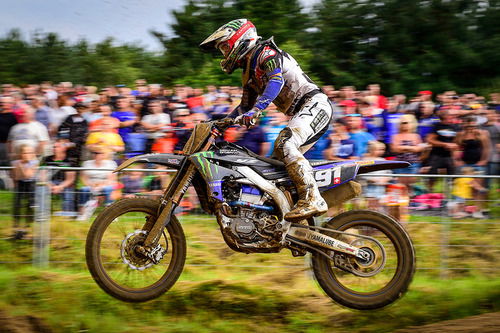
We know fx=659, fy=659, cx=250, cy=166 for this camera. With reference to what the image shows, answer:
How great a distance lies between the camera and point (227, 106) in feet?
39.3

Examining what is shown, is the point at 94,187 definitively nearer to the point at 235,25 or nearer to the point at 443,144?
the point at 235,25

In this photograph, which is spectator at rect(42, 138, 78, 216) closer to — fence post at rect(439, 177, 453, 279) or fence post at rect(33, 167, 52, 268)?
fence post at rect(33, 167, 52, 268)

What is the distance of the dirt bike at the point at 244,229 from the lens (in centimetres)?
582

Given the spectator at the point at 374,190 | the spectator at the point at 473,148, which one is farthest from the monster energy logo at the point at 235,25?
the spectator at the point at 473,148

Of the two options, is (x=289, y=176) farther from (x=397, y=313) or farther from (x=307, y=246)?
(x=397, y=313)

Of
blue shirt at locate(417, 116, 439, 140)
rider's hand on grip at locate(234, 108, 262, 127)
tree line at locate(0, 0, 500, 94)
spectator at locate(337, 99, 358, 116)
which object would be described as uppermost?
rider's hand on grip at locate(234, 108, 262, 127)

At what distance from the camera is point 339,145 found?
9.70m

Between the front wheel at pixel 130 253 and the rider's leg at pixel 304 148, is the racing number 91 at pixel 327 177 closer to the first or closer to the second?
the rider's leg at pixel 304 148

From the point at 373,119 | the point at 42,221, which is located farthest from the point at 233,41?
the point at 373,119

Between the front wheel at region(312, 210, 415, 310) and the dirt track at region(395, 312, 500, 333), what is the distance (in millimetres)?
418

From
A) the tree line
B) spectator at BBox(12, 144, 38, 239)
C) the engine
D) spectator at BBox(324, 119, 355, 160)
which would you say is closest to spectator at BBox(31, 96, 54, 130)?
spectator at BBox(12, 144, 38, 239)

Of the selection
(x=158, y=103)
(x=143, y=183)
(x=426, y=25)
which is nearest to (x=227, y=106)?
(x=158, y=103)

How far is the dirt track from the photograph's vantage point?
515 centimetres

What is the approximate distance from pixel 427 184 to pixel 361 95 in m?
4.52
